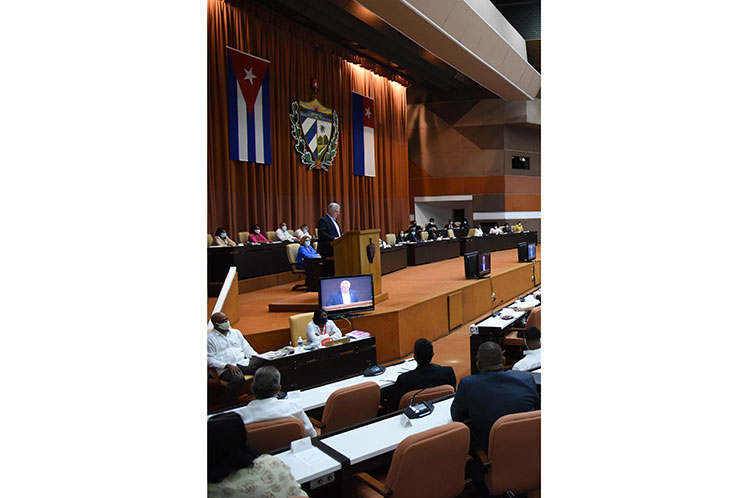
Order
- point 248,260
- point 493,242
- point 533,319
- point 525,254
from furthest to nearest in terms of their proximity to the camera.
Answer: point 493,242
point 525,254
point 248,260
point 533,319

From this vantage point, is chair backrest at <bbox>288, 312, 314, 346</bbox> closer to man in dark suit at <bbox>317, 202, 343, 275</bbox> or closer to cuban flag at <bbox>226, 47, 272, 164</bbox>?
man in dark suit at <bbox>317, 202, 343, 275</bbox>

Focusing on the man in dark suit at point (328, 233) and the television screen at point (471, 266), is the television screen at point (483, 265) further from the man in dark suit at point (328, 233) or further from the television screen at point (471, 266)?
the man in dark suit at point (328, 233)

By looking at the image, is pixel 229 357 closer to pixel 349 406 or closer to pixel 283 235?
pixel 349 406

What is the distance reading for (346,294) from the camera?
20.1 ft

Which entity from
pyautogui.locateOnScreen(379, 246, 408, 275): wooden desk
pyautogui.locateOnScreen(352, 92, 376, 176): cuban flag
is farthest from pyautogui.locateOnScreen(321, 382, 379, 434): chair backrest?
pyautogui.locateOnScreen(352, 92, 376, 176): cuban flag

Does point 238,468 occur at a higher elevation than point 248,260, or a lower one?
lower

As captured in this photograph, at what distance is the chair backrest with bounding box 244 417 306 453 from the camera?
2.68m

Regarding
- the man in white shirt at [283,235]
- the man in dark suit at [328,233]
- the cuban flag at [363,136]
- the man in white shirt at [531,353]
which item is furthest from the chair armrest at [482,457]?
the cuban flag at [363,136]

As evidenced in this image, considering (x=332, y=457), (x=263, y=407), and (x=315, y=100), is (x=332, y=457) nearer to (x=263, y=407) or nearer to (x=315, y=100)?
(x=263, y=407)

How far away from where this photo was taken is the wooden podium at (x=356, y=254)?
6.91 metres

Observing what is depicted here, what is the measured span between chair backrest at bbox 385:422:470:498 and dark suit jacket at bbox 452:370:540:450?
32 centimetres

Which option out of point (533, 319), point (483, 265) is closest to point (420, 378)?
point (533, 319)

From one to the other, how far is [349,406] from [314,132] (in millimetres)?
11815
